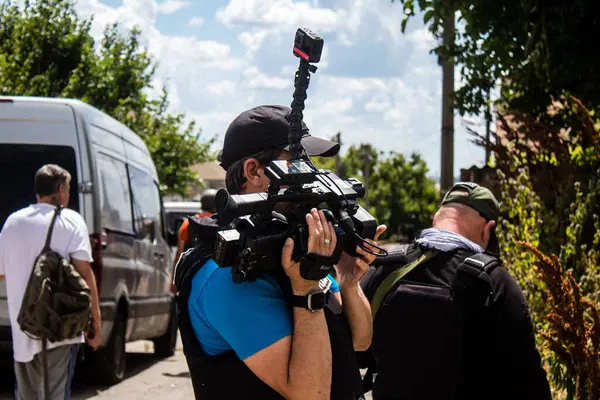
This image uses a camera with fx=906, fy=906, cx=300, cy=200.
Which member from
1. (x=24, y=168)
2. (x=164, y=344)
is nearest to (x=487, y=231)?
(x=24, y=168)

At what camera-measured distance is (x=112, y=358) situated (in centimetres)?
817

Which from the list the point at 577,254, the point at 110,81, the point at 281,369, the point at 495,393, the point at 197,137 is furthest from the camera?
the point at 197,137

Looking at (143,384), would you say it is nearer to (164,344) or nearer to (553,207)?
(164,344)

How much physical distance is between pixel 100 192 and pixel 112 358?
1.69 meters

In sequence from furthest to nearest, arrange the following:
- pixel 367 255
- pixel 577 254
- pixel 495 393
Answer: pixel 577 254 → pixel 495 393 → pixel 367 255

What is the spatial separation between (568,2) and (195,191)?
7619cm

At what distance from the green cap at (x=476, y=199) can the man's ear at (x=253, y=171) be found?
65.3 inches

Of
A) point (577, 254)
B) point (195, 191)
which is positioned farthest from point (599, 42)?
point (195, 191)

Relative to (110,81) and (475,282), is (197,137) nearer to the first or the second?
(110,81)

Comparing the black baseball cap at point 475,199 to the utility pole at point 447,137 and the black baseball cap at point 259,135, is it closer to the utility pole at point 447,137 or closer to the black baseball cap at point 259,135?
the black baseball cap at point 259,135

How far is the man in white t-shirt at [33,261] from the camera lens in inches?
212

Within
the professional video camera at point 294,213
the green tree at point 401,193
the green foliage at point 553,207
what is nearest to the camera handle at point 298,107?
the professional video camera at point 294,213

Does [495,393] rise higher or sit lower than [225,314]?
lower

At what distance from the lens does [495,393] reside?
11.2 ft
